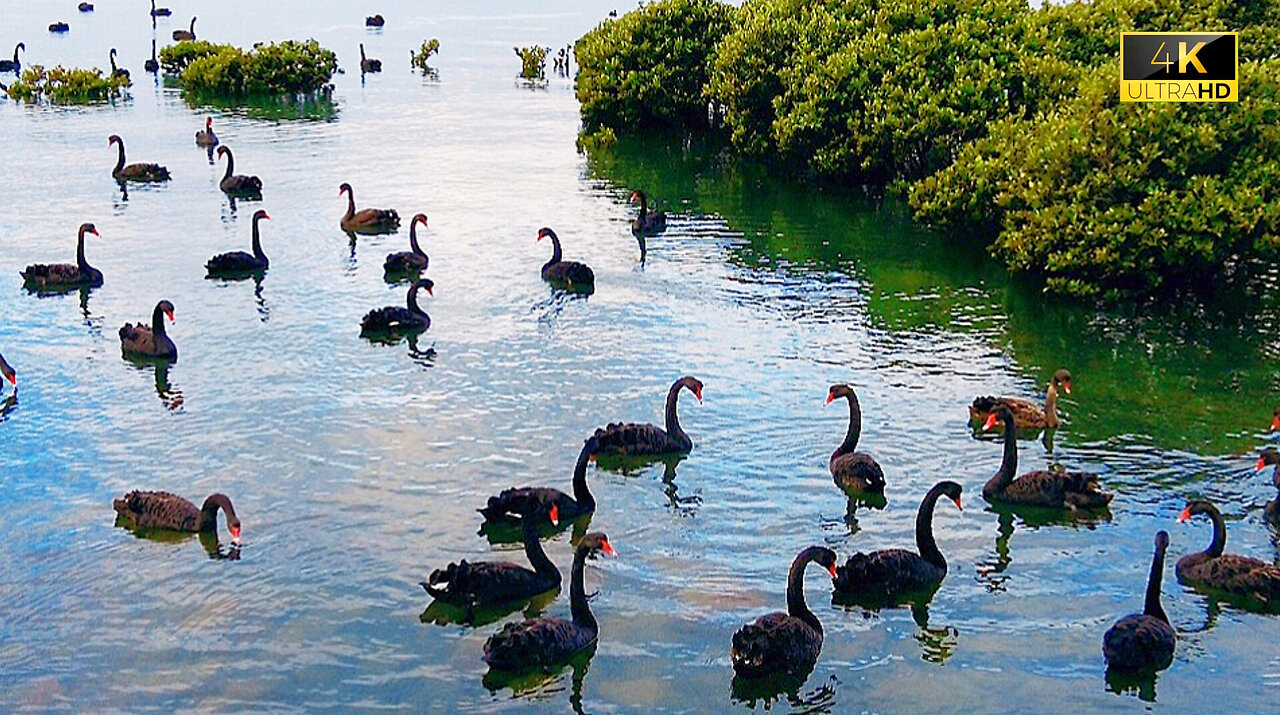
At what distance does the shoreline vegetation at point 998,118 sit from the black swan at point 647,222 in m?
5.15

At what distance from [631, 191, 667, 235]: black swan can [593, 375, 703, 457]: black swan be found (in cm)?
1181

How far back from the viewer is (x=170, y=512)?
15812 millimetres

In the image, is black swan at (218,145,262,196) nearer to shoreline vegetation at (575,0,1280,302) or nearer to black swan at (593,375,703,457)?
shoreline vegetation at (575,0,1280,302)

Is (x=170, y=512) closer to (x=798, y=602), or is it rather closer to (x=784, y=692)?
(x=798, y=602)

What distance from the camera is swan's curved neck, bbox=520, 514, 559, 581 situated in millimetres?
14570

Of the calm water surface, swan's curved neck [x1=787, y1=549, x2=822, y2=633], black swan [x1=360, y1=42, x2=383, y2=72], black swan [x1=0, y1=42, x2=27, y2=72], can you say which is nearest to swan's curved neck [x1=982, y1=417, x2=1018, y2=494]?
the calm water surface

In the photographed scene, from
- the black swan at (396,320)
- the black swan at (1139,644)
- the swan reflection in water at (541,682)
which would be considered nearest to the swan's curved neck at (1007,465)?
the black swan at (1139,644)

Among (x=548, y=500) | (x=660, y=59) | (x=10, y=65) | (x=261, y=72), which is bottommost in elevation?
(x=548, y=500)

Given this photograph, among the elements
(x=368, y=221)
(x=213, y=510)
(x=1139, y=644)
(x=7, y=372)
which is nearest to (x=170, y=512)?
(x=213, y=510)

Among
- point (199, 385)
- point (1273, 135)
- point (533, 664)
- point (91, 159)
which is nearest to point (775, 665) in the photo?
point (533, 664)

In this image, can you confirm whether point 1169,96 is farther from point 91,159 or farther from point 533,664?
point 91,159

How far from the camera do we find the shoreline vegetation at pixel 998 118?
24.9m

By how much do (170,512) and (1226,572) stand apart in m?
10.7

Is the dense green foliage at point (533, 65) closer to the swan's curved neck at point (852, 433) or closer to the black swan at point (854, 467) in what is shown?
the swan's curved neck at point (852, 433)
